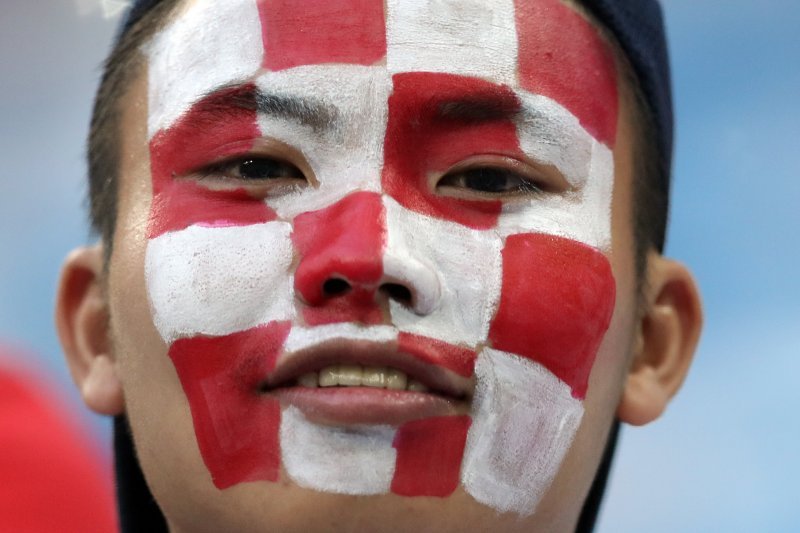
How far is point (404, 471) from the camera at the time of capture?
119 cm

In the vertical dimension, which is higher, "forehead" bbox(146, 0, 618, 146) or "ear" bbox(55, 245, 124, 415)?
"forehead" bbox(146, 0, 618, 146)

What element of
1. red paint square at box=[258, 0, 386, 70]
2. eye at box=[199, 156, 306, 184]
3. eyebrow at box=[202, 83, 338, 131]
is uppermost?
red paint square at box=[258, 0, 386, 70]

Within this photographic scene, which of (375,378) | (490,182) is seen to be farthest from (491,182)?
(375,378)

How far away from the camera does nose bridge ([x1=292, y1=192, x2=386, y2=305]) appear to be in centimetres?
117

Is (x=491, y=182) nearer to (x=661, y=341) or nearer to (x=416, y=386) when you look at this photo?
(x=416, y=386)

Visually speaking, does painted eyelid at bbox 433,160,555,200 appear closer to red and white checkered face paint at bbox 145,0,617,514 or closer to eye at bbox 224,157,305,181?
red and white checkered face paint at bbox 145,0,617,514

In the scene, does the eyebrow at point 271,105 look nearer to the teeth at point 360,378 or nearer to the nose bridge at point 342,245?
the nose bridge at point 342,245

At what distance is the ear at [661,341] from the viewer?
1.54 meters

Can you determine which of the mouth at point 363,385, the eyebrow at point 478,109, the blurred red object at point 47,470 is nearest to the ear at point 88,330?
the mouth at point 363,385

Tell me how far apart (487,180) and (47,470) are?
1.64 m

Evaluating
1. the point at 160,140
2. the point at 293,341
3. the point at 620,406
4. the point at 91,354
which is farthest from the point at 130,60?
the point at 620,406

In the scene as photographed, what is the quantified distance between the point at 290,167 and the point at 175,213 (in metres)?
0.17

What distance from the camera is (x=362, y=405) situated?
1178 millimetres

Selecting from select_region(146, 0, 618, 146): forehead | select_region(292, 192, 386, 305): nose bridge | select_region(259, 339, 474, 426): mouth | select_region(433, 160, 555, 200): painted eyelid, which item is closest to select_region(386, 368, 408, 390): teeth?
select_region(259, 339, 474, 426): mouth
